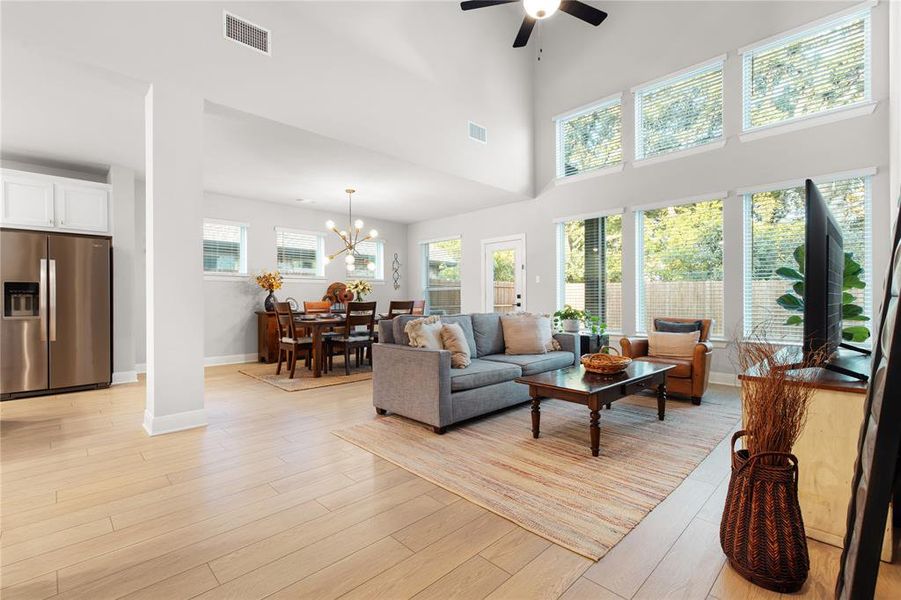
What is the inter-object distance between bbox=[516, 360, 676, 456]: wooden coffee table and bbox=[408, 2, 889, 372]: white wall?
7.99ft

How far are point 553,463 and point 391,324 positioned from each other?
1900 millimetres

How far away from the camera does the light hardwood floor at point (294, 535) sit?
1539 millimetres

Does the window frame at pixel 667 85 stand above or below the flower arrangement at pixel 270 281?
above

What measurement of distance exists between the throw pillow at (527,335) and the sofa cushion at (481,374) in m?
0.63

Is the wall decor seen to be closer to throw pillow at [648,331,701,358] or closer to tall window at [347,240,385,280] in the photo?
tall window at [347,240,385,280]

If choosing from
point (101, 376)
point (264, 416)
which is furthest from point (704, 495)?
point (101, 376)

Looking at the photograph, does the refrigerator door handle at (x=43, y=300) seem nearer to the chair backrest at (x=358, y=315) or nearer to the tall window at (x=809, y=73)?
the chair backrest at (x=358, y=315)

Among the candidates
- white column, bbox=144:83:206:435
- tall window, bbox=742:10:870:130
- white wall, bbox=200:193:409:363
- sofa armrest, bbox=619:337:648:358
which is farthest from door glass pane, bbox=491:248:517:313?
white column, bbox=144:83:206:435

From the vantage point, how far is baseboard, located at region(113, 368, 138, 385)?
5230 millimetres

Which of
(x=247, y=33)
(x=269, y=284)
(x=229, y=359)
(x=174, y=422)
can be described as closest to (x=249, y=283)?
(x=269, y=284)

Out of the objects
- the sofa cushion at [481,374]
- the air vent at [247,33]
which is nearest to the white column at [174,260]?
the air vent at [247,33]

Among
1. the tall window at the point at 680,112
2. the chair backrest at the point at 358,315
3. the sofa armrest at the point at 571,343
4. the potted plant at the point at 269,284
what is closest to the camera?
the sofa armrest at the point at 571,343

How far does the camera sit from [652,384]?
3.35 metres

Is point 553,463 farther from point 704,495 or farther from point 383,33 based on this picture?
point 383,33
